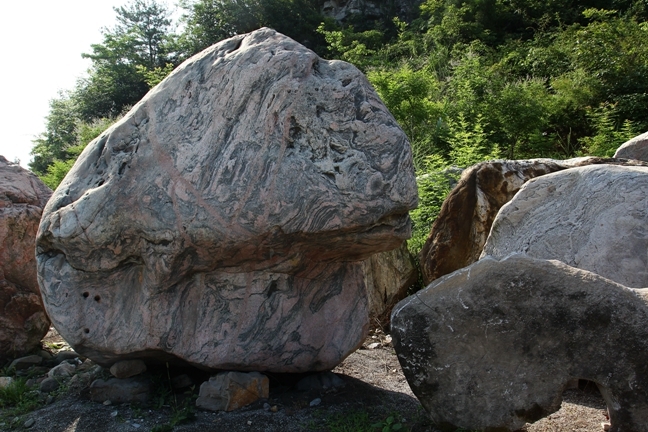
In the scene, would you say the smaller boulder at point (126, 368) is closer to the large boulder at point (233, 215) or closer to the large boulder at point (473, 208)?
the large boulder at point (233, 215)

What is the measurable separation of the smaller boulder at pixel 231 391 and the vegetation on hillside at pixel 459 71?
3479 mm

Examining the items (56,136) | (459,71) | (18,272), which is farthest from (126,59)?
(18,272)

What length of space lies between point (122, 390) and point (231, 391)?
0.76m

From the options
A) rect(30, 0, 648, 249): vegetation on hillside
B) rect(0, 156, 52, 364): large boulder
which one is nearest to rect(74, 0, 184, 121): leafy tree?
rect(30, 0, 648, 249): vegetation on hillside

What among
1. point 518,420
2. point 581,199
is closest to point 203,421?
point 518,420

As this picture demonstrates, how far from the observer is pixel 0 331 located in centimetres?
455


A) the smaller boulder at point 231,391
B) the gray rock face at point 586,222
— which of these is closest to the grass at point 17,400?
the smaller boulder at point 231,391

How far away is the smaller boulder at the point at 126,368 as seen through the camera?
3654 millimetres

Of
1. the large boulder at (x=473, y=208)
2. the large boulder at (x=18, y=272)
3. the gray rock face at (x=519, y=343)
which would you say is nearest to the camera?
the gray rock face at (x=519, y=343)

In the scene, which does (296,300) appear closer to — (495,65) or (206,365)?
(206,365)

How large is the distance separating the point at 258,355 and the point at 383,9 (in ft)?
68.7

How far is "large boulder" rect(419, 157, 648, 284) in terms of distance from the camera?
4.72m

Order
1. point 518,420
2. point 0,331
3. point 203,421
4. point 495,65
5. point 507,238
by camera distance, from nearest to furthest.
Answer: point 518,420, point 203,421, point 507,238, point 0,331, point 495,65

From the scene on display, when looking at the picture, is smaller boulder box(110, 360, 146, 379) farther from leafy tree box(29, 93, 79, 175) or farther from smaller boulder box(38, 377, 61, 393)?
leafy tree box(29, 93, 79, 175)
